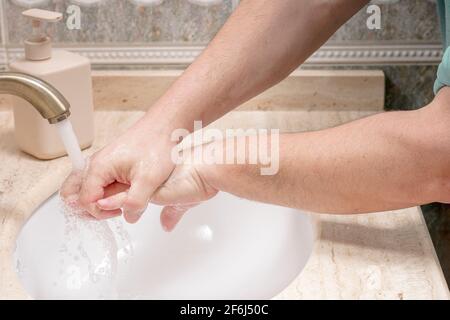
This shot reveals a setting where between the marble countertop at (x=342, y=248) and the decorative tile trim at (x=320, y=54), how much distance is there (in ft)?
0.50

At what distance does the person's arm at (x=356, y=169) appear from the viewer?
74 centimetres

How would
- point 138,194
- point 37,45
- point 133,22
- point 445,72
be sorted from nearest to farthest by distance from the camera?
point 445,72 < point 138,194 < point 37,45 < point 133,22

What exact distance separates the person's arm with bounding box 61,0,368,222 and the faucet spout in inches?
3.0

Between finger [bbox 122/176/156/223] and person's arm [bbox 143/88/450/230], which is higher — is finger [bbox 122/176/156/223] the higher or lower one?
the lower one

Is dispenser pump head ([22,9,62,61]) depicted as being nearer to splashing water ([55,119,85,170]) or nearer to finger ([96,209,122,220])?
splashing water ([55,119,85,170])

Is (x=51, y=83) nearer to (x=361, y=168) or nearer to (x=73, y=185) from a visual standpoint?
(x=73, y=185)

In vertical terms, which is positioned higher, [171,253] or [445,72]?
[445,72]

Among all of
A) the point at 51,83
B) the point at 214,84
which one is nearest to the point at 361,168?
the point at 214,84

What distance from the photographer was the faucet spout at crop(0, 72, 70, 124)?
33.9 inches

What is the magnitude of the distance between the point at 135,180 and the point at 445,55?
37 cm

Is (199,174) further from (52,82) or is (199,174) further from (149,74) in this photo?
(149,74)

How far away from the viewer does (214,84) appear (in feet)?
3.08

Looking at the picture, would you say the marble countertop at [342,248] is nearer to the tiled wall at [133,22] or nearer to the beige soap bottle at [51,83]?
the beige soap bottle at [51,83]

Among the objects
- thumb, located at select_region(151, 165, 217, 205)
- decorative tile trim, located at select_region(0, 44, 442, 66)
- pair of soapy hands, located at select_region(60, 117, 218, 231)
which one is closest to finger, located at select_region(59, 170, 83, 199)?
pair of soapy hands, located at select_region(60, 117, 218, 231)
